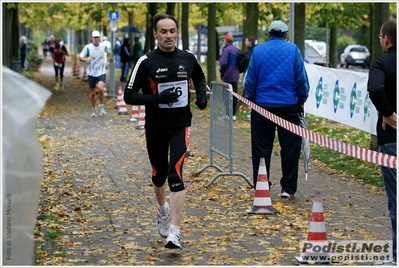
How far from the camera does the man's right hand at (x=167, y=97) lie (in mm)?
6980

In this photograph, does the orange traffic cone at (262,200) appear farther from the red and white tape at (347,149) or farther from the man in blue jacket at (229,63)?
the man in blue jacket at (229,63)

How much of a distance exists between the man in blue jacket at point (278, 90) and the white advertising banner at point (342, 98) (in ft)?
10.9

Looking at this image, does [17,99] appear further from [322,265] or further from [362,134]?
[362,134]

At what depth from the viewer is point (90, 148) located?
14859 mm

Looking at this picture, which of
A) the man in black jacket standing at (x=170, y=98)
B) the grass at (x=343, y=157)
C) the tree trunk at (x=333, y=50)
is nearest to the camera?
the man in black jacket standing at (x=170, y=98)

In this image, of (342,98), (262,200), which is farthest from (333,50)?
(262,200)

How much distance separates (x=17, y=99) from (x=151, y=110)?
77.1 inches

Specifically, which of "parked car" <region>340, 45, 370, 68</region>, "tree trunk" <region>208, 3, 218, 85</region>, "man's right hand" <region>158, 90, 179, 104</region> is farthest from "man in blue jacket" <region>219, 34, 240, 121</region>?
"parked car" <region>340, 45, 370, 68</region>

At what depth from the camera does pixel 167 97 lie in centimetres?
698

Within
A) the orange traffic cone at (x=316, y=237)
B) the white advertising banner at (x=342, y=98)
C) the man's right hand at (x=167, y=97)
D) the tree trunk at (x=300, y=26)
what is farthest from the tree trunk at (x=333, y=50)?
the orange traffic cone at (x=316, y=237)

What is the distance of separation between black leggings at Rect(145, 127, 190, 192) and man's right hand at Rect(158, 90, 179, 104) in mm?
301

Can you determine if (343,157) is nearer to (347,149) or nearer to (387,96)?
(347,149)

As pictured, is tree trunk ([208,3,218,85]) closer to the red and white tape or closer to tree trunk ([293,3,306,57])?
tree trunk ([293,3,306,57])

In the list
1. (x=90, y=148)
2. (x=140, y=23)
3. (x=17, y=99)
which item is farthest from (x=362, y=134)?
(x=140, y=23)
